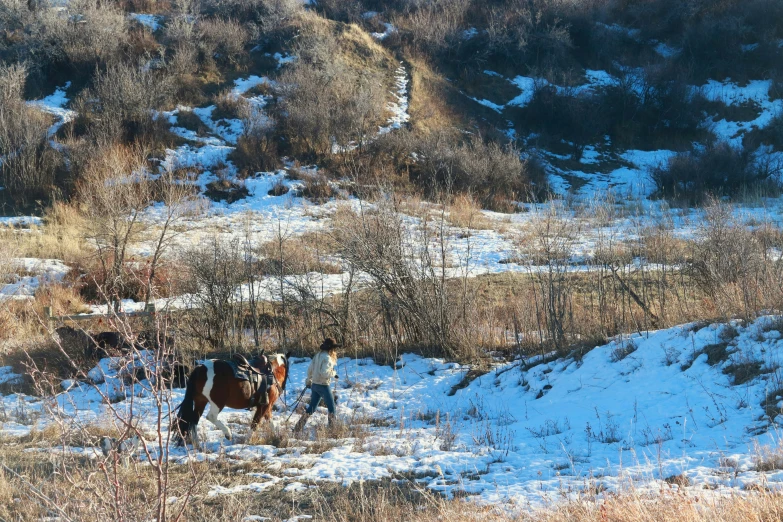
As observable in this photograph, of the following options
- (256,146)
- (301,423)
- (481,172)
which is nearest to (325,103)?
(256,146)

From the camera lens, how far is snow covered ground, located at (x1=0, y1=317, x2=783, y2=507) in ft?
19.6

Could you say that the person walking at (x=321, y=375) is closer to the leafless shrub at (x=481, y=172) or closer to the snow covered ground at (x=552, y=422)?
the snow covered ground at (x=552, y=422)

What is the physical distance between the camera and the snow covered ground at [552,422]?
235 inches

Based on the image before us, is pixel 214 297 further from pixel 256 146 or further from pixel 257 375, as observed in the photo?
pixel 256 146

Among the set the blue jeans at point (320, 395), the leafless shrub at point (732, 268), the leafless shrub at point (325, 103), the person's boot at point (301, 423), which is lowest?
the person's boot at point (301, 423)

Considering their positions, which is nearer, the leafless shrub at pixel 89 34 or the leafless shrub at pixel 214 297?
the leafless shrub at pixel 214 297

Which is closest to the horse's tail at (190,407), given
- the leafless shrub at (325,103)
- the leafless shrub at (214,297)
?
the leafless shrub at (214,297)

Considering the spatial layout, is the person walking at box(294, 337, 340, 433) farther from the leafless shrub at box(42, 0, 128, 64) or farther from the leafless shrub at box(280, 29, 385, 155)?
the leafless shrub at box(42, 0, 128, 64)

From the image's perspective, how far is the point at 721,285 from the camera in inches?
412

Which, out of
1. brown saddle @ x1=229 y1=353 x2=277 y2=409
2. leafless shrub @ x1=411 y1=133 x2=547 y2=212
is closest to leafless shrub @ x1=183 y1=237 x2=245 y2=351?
brown saddle @ x1=229 y1=353 x2=277 y2=409

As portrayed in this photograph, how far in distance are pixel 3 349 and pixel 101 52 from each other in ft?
70.7

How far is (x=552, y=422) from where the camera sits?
827 centimetres

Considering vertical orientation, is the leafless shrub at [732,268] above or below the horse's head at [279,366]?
above

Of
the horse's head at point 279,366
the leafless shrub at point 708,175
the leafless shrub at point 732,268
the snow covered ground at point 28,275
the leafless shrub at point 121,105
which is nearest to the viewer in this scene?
the horse's head at point 279,366
